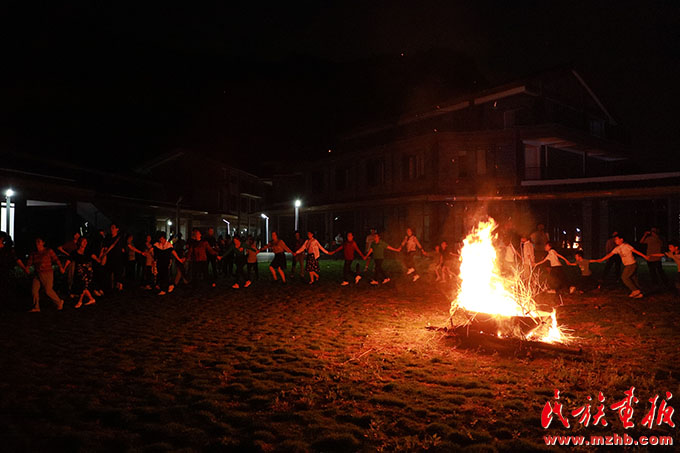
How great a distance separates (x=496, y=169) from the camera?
2730 centimetres

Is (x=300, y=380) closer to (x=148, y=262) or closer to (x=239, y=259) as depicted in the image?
(x=148, y=262)

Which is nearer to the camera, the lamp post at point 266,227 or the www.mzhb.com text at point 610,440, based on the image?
the www.mzhb.com text at point 610,440

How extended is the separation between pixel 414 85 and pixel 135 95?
60.5 m

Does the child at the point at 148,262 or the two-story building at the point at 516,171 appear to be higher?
the two-story building at the point at 516,171

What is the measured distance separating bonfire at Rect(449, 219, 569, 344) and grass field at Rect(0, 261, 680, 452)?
1.37ft

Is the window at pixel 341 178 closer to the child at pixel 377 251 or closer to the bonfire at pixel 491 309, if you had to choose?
the child at pixel 377 251

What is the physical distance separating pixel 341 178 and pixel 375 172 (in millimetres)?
3858

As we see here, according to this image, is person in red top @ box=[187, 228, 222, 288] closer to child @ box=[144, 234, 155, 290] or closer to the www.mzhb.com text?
child @ box=[144, 234, 155, 290]

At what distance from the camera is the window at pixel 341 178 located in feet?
113

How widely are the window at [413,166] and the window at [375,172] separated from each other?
1.87 metres

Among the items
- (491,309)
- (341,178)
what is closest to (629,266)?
(491,309)

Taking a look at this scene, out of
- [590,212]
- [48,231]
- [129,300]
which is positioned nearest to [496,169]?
[590,212]

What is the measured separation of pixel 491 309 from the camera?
24.7 feet

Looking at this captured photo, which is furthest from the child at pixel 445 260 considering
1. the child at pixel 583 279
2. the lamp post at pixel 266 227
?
the lamp post at pixel 266 227
